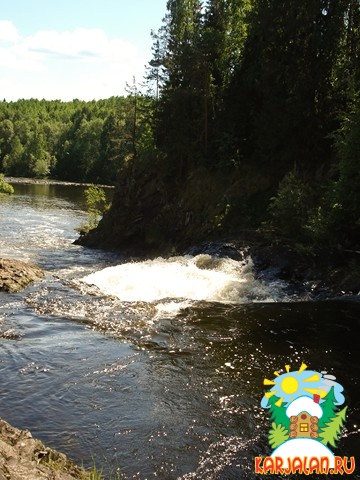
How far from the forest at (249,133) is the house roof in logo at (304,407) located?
45.4 feet

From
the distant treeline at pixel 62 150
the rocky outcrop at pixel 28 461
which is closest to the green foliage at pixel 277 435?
the rocky outcrop at pixel 28 461

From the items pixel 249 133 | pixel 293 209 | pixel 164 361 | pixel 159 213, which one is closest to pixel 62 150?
pixel 159 213

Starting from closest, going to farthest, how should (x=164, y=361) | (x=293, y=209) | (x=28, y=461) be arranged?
(x=28, y=461) → (x=164, y=361) → (x=293, y=209)

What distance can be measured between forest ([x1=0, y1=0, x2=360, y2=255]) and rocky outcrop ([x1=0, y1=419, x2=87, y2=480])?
618 inches

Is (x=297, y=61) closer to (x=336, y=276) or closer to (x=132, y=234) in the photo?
(x=336, y=276)

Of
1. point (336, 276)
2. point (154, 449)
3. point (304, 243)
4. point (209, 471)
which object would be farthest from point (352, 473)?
point (304, 243)

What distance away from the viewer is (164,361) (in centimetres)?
1187

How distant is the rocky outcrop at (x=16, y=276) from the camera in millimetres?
18812

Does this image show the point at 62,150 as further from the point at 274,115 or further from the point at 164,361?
the point at 164,361

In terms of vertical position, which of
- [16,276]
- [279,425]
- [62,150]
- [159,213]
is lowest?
[16,276]

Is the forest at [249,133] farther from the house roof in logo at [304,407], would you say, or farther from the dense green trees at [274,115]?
the house roof in logo at [304,407]

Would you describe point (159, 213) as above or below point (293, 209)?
below

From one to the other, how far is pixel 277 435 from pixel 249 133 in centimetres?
2758

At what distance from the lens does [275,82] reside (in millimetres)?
28734
